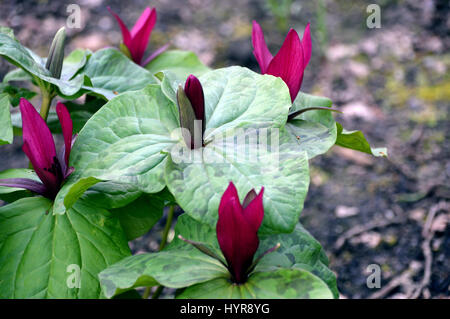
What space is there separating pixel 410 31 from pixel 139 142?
2831 mm

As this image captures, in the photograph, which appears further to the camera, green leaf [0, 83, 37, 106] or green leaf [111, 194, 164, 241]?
green leaf [0, 83, 37, 106]

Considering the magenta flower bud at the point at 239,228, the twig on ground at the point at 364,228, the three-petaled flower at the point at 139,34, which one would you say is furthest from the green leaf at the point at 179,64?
the twig on ground at the point at 364,228

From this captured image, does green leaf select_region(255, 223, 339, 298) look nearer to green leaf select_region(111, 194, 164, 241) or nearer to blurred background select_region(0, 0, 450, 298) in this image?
green leaf select_region(111, 194, 164, 241)

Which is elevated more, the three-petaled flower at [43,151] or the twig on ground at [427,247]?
the three-petaled flower at [43,151]

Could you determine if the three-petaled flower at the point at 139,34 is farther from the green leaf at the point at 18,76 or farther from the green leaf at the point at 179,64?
the green leaf at the point at 18,76

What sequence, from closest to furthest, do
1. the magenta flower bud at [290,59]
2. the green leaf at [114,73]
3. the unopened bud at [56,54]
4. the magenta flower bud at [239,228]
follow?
the magenta flower bud at [239,228] → the magenta flower bud at [290,59] → the unopened bud at [56,54] → the green leaf at [114,73]

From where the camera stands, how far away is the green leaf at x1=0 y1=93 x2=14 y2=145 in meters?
0.91

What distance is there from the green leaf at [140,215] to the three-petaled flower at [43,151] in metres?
0.17

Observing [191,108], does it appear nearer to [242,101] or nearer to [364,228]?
[242,101]

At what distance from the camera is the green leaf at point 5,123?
91cm

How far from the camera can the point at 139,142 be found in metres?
0.86

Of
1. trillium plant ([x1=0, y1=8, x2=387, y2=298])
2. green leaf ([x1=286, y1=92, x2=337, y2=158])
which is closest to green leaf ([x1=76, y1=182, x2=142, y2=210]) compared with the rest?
trillium plant ([x1=0, y1=8, x2=387, y2=298])

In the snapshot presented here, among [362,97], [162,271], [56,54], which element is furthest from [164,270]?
[362,97]

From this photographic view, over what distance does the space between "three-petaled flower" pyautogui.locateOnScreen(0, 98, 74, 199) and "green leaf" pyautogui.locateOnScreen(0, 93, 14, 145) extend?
1.9 inches
